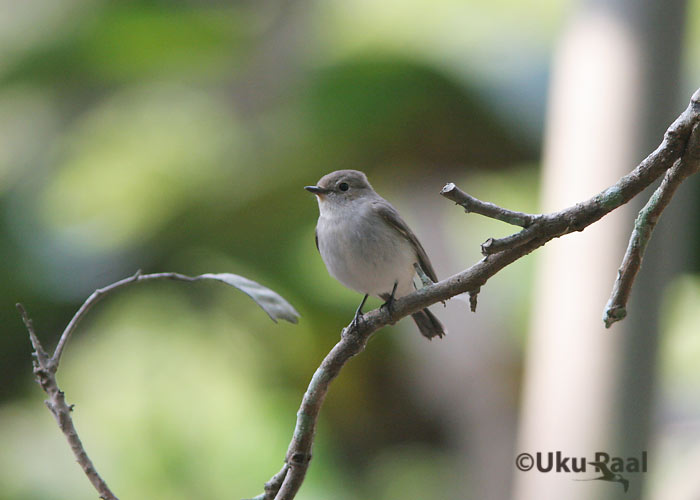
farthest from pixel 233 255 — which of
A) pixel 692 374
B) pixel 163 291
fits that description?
pixel 692 374

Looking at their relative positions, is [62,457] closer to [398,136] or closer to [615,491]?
[398,136]

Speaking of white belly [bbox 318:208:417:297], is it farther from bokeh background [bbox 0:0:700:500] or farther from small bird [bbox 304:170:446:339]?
bokeh background [bbox 0:0:700:500]

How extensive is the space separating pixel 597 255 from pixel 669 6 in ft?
2.93

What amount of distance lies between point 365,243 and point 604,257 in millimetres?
1022

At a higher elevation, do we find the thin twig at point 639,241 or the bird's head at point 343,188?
the bird's head at point 343,188

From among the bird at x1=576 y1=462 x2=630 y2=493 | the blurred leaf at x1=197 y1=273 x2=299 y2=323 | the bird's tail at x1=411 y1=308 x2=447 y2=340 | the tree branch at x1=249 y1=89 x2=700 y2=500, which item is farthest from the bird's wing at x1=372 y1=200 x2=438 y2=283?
the tree branch at x1=249 y1=89 x2=700 y2=500

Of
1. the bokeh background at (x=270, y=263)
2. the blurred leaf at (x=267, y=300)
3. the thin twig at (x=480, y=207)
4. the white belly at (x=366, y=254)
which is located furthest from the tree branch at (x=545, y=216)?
the bokeh background at (x=270, y=263)

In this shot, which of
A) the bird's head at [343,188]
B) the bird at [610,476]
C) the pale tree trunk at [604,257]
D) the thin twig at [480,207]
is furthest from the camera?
the pale tree trunk at [604,257]

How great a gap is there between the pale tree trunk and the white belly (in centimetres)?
86

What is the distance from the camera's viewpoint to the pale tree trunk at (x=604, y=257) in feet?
8.30

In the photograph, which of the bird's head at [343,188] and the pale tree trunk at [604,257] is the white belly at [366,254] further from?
the pale tree trunk at [604,257]

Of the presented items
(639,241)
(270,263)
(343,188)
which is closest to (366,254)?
(343,188)

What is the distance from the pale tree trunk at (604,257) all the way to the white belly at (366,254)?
2.83ft

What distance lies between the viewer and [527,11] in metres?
4.80
